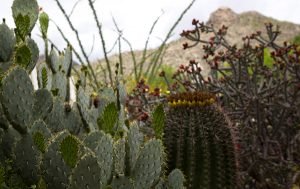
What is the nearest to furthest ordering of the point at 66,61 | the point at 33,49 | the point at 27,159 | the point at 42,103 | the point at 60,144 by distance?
the point at 60,144, the point at 27,159, the point at 42,103, the point at 33,49, the point at 66,61

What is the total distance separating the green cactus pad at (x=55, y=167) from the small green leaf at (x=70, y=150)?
82mm

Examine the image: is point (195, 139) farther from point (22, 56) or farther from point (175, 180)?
point (22, 56)

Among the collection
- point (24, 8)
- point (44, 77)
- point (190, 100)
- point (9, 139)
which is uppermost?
point (24, 8)

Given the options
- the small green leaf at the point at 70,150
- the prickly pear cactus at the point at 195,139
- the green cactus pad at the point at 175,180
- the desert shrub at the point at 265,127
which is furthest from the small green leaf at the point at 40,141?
the desert shrub at the point at 265,127

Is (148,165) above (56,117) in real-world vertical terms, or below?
below

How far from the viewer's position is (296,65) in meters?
5.12

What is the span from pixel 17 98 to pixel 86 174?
1.88 ft

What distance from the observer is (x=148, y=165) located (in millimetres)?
2143

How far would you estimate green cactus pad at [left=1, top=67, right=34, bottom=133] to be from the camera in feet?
7.30

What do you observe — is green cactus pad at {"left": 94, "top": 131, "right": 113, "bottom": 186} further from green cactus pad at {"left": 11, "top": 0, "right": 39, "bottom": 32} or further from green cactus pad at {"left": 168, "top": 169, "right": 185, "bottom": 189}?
green cactus pad at {"left": 11, "top": 0, "right": 39, "bottom": 32}

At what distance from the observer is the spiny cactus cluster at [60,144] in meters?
1.97

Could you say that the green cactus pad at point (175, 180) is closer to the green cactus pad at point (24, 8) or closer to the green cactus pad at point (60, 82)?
the green cactus pad at point (60, 82)

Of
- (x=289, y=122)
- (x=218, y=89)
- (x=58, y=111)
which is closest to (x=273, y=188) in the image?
(x=289, y=122)

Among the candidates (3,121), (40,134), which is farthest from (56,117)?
(40,134)
